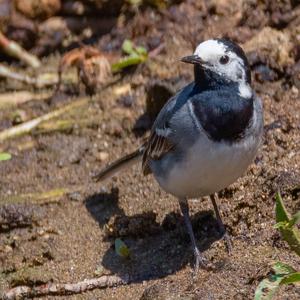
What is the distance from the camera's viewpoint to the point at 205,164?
17.0ft

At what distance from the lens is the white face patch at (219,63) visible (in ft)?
17.4

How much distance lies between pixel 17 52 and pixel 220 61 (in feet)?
11.6

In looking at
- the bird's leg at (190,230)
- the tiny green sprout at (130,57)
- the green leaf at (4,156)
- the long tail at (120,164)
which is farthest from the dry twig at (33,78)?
the bird's leg at (190,230)

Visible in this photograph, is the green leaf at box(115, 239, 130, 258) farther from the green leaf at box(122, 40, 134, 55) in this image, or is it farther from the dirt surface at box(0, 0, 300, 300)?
the green leaf at box(122, 40, 134, 55)

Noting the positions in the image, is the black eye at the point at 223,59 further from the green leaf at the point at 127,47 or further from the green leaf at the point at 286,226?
the green leaf at the point at 127,47

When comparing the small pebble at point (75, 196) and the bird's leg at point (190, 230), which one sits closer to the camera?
the bird's leg at point (190, 230)

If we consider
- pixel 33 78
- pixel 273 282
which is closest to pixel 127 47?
pixel 33 78

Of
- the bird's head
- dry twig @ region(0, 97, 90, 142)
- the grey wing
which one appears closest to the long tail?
the grey wing

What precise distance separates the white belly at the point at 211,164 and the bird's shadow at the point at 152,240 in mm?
469

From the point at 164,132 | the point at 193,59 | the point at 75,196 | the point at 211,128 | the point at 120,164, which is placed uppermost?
the point at 193,59

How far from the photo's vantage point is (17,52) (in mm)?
8398

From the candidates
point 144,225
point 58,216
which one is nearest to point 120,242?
point 144,225

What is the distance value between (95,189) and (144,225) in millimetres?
782

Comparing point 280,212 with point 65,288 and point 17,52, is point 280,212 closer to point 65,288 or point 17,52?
point 65,288
